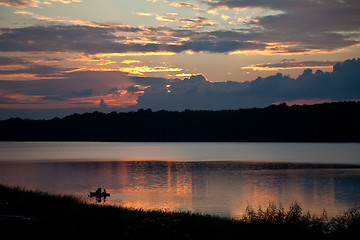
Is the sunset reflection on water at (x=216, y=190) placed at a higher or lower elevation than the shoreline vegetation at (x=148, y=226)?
lower

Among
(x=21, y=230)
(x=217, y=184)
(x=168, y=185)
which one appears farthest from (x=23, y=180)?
(x=21, y=230)

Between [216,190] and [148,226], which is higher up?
[148,226]

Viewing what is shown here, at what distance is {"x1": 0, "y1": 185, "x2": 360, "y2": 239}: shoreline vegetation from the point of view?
13641 millimetres

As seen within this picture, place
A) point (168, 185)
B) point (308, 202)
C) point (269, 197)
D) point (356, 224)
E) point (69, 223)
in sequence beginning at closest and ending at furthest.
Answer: point (356, 224), point (69, 223), point (308, 202), point (269, 197), point (168, 185)

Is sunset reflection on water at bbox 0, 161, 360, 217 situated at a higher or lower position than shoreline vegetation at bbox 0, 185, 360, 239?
lower

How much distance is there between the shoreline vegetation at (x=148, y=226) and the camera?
13.6m

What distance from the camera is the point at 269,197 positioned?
48.3 meters

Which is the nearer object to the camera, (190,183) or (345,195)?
(345,195)

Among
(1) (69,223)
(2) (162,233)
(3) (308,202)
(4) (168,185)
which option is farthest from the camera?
(4) (168,185)

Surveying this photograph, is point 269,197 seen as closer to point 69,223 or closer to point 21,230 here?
point 69,223

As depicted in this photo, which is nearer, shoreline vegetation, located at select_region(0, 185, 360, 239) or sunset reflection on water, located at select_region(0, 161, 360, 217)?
shoreline vegetation, located at select_region(0, 185, 360, 239)

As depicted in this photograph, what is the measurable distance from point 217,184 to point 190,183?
4193 millimetres

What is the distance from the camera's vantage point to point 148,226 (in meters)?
13.6

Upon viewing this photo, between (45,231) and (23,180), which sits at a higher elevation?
(45,231)
